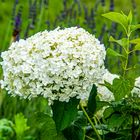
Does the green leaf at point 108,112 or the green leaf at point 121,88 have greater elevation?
the green leaf at point 121,88

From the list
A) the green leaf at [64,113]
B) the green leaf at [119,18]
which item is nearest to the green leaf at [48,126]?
the green leaf at [64,113]

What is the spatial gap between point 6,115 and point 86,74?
2.34 meters

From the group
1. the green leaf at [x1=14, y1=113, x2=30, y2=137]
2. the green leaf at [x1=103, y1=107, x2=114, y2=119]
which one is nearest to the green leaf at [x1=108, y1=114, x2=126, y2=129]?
the green leaf at [x1=103, y1=107, x2=114, y2=119]

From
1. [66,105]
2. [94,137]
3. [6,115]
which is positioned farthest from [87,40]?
[6,115]

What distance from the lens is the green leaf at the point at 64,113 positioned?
240 cm

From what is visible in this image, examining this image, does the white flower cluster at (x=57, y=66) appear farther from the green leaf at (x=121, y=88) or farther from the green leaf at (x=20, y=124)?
the green leaf at (x=20, y=124)

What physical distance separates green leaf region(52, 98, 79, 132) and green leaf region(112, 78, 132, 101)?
0.54 ft

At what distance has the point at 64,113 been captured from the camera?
240cm

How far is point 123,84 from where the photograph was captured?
246cm

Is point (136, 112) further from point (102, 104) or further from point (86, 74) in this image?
point (86, 74)

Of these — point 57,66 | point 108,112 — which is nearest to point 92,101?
point 108,112

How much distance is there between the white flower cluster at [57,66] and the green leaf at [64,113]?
4 centimetres

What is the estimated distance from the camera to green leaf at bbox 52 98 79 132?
2398 millimetres

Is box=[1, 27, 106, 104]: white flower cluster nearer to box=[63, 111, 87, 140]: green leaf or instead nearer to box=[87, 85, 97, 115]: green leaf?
box=[87, 85, 97, 115]: green leaf
